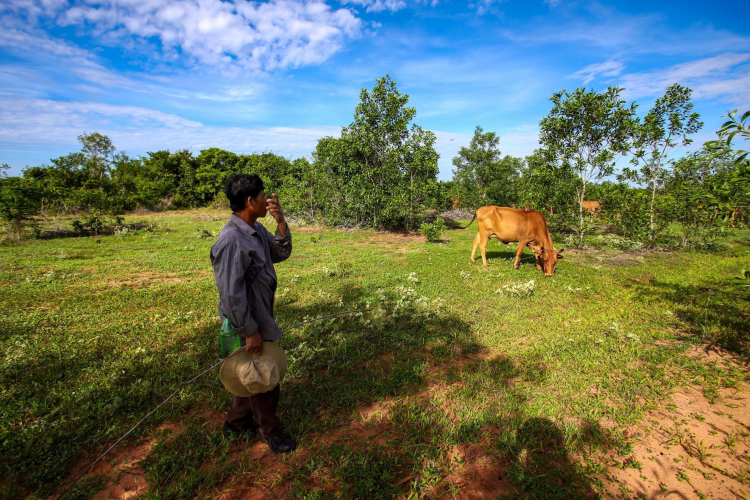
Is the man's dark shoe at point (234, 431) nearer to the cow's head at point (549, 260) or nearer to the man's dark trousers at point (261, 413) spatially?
the man's dark trousers at point (261, 413)

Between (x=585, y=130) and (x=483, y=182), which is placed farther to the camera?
(x=483, y=182)

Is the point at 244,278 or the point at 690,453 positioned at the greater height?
the point at 244,278

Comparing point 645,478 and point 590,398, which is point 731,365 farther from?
point 645,478

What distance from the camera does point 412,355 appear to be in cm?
499

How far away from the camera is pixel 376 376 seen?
4410 mm

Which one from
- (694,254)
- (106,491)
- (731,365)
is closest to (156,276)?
(106,491)

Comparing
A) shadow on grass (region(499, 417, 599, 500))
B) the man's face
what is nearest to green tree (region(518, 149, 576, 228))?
Answer: shadow on grass (region(499, 417, 599, 500))

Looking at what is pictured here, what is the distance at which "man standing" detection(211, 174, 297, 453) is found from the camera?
2.65m

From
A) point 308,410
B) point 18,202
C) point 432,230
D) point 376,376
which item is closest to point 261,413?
point 308,410

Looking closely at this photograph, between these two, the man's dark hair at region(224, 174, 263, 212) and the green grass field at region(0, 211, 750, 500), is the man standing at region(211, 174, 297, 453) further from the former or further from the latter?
the green grass field at region(0, 211, 750, 500)

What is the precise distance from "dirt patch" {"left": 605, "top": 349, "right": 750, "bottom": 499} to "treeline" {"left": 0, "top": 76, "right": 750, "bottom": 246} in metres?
2.22

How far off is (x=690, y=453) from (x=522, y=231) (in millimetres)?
8193

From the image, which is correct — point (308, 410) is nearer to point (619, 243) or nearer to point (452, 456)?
point (452, 456)

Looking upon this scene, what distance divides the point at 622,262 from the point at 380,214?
11.7 metres
